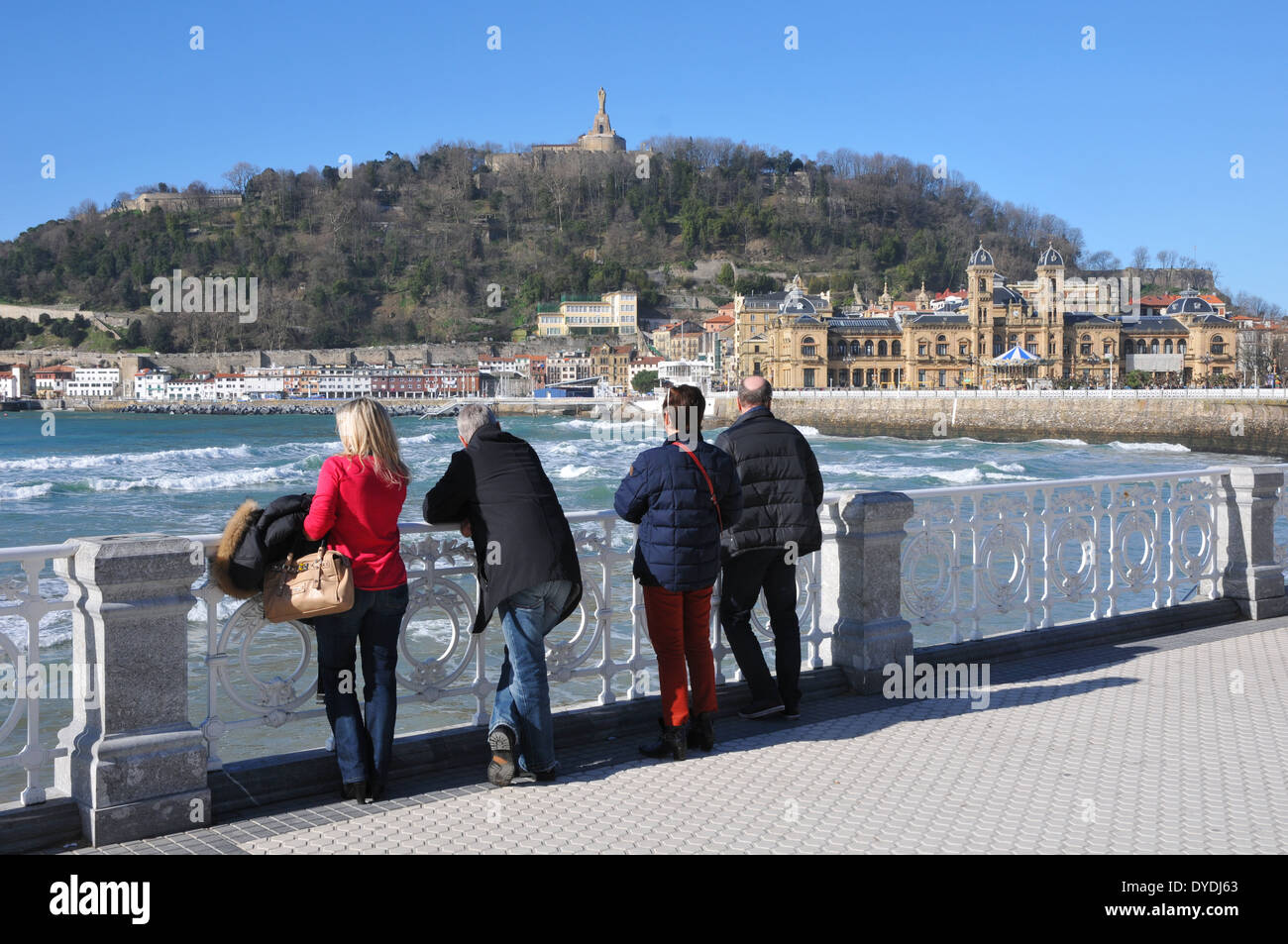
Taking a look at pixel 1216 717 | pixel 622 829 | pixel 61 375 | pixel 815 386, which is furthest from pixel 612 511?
pixel 61 375

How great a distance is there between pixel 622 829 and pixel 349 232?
16442 cm

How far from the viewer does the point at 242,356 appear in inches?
5620

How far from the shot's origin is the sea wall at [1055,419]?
42.2 metres

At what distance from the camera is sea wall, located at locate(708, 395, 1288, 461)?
138 ft

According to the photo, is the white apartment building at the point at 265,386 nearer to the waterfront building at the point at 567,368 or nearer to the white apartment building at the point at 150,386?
the white apartment building at the point at 150,386

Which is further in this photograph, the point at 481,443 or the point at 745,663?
the point at 745,663

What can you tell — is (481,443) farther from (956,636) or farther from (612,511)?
(956,636)

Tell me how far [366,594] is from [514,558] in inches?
19.8

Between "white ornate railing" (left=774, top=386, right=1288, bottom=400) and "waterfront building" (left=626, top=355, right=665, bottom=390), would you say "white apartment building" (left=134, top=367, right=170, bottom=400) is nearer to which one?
"waterfront building" (left=626, top=355, right=665, bottom=390)

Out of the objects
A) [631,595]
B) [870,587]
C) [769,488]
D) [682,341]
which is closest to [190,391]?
[682,341]

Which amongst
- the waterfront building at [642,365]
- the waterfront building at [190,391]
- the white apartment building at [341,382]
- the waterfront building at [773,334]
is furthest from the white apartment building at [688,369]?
the waterfront building at [190,391]

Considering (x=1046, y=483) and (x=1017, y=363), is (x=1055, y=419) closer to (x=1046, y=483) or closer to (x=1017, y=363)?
(x=1017, y=363)

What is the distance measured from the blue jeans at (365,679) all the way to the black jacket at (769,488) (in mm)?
1494

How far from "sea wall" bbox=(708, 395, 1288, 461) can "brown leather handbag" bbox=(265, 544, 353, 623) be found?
3448 cm
